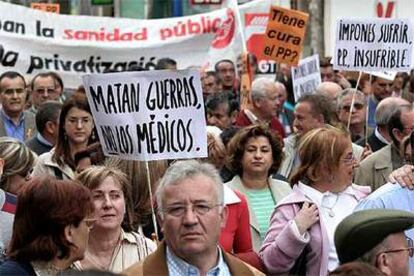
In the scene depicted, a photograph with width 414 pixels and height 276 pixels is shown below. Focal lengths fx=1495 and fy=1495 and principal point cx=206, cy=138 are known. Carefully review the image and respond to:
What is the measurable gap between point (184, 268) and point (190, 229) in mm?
160

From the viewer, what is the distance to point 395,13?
35.0 meters

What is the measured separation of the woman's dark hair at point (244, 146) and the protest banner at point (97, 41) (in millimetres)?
7614

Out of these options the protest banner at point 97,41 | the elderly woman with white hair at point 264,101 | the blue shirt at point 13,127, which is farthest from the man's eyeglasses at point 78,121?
the protest banner at point 97,41

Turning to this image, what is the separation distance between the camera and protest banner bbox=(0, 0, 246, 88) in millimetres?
16609

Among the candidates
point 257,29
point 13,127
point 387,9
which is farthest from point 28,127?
point 387,9

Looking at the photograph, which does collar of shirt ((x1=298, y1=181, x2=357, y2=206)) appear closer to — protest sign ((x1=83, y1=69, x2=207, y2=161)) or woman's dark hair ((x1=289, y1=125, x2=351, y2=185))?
woman's dark hair ((x1=289, y1=125, x2=351, y2=185))

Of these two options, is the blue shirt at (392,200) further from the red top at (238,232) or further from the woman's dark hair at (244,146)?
the woman's dark hair at (244,146)

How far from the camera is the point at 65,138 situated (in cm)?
1015

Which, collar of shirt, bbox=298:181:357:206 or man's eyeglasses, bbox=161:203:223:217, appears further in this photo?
collar of shirt, bbox=298:181:357:206

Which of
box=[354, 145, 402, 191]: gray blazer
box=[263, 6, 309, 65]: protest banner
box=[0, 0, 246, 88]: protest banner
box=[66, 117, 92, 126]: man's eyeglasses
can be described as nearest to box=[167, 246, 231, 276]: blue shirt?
box=[354, 145, 402, 191]: gray blazer

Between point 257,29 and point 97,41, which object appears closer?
point 97,41

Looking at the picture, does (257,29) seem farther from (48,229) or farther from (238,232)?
(48,229)

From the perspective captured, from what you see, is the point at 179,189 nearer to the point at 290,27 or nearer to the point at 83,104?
the point at 83,104

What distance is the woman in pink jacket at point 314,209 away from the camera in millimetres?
7535
